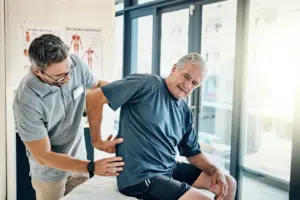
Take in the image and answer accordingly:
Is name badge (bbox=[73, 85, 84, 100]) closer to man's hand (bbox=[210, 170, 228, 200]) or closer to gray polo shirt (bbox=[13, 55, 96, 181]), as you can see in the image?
gray polo shirt (bbox=[13, 55, 96, 181])

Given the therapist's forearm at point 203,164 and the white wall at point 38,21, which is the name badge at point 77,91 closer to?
the therapist's forearm at point 203,164

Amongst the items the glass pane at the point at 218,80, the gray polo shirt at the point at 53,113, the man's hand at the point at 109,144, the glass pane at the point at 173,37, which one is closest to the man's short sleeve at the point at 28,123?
the gray polo shirt at the point at 53,113

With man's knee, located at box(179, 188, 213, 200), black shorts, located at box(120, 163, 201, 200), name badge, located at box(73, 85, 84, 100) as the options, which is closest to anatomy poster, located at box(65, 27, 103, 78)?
name badge, located at box(73, 85, 84, 100)

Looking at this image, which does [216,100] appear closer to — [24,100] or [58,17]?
[58,17]

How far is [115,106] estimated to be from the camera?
5.00ft

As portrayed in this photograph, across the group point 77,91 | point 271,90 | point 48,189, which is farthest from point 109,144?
point 271,90

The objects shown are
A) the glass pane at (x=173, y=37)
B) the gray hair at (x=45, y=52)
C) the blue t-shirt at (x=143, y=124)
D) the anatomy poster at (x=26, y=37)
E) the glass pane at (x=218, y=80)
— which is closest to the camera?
the gray hair at (x=45, y=52)

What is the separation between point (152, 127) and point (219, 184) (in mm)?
464

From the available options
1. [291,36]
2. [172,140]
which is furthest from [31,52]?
[291,36]

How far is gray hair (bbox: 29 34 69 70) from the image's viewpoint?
4.67 feet

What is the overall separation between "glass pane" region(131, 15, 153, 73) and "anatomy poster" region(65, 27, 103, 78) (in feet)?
5.78

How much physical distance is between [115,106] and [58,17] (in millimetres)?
1457

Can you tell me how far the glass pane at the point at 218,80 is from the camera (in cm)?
326

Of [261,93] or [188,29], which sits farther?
[188,29]
